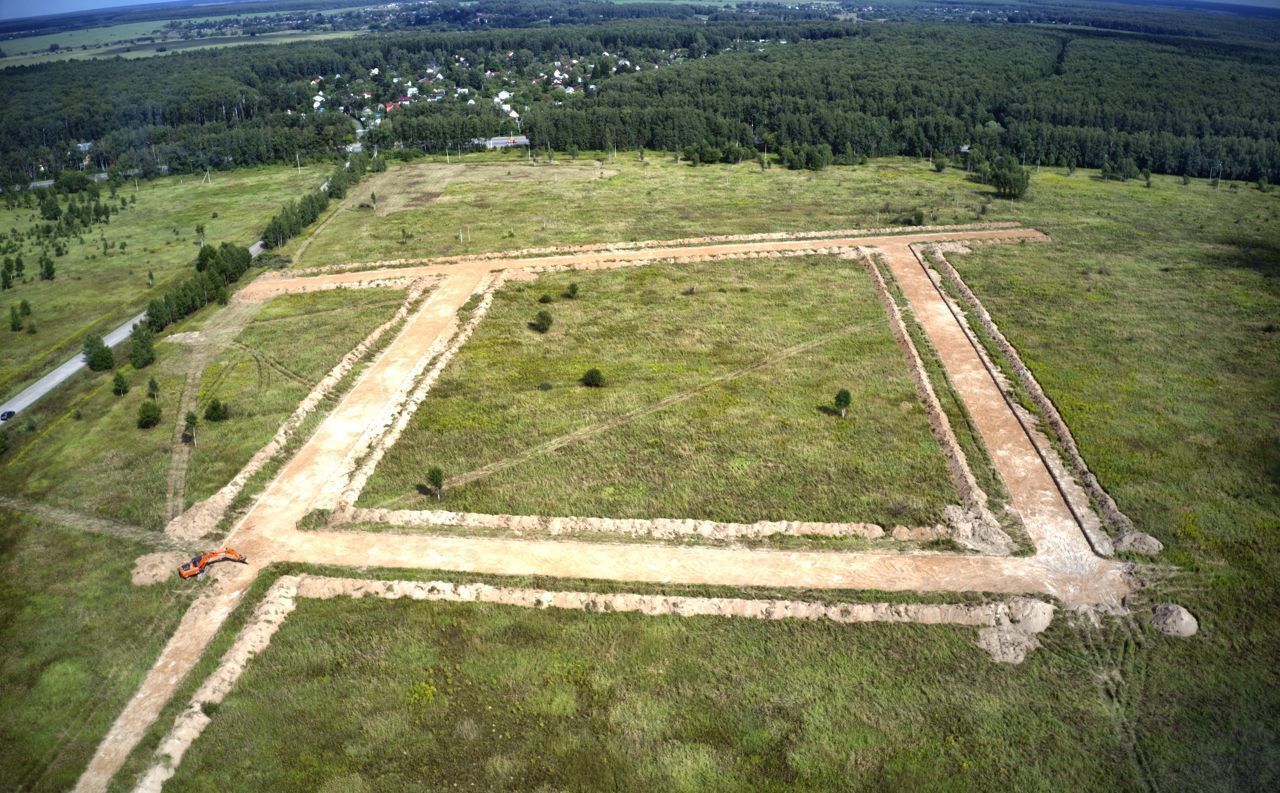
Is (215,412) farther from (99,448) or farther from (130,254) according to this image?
(130,254)

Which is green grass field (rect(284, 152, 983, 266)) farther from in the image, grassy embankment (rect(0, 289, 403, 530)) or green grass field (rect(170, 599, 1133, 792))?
green grass field (rect(170, 599, 1133, 792))

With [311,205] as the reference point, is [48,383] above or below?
below

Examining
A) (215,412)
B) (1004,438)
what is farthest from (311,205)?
(1004,438)

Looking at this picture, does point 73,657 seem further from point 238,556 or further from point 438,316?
point 438,316

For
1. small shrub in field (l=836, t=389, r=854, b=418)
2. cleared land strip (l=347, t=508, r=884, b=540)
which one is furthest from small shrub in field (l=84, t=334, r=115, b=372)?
small shrub in field (l=836, t=389, r=854, b=418)

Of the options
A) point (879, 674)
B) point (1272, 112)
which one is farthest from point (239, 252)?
point (1272, 112)

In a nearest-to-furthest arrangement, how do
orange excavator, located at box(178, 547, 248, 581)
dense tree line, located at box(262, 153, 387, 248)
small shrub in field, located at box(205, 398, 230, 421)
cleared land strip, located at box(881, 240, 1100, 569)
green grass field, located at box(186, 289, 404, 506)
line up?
orange excavator, located at box(178, 547, 248, 581) < cleared land strip, located at box(881, 240, 1100, 569) < green grass field, located at box(186, 289, 404, 506) < small shrub in field, located at box(205, 398, 230, 421) < dense tree line, located at box(262, 153, 387, 248)

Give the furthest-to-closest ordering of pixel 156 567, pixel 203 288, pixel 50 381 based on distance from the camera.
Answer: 1. pixel 203 288
2. pixel 50 381
3. pixel 156 567
